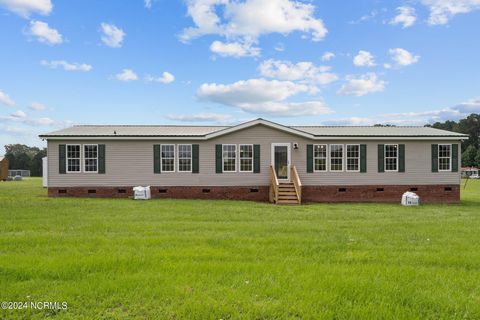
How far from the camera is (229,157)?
17609 millimetres

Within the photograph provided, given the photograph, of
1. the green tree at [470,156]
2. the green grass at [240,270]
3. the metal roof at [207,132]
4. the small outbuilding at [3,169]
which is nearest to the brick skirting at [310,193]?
the metal roof at [207,132]

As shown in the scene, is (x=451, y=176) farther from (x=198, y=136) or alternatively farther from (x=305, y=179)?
(x=198, y=136)

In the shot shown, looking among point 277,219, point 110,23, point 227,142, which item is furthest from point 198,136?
point 277,219

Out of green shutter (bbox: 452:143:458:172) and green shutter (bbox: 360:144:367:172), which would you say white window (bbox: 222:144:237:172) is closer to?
green shutter (bbox: 360:144:367:172)

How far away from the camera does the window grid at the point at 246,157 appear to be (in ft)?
57.7

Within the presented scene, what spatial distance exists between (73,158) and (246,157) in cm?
817

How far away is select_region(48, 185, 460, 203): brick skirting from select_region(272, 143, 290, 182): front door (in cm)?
107

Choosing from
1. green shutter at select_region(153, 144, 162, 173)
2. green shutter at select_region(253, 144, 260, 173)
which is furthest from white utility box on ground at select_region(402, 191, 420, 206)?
green shutter at select_region(153, 144, 162, 173)

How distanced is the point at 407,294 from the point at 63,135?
53.3ft

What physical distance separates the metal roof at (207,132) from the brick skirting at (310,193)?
2.49 meters

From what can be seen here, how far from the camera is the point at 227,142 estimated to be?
1753 cm

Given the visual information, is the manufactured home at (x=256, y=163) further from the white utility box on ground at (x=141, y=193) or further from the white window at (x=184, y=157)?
the white utility box on ground at (x=141, y=193)

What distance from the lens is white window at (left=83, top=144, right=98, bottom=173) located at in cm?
1709

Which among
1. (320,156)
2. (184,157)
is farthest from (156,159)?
(320,156)
